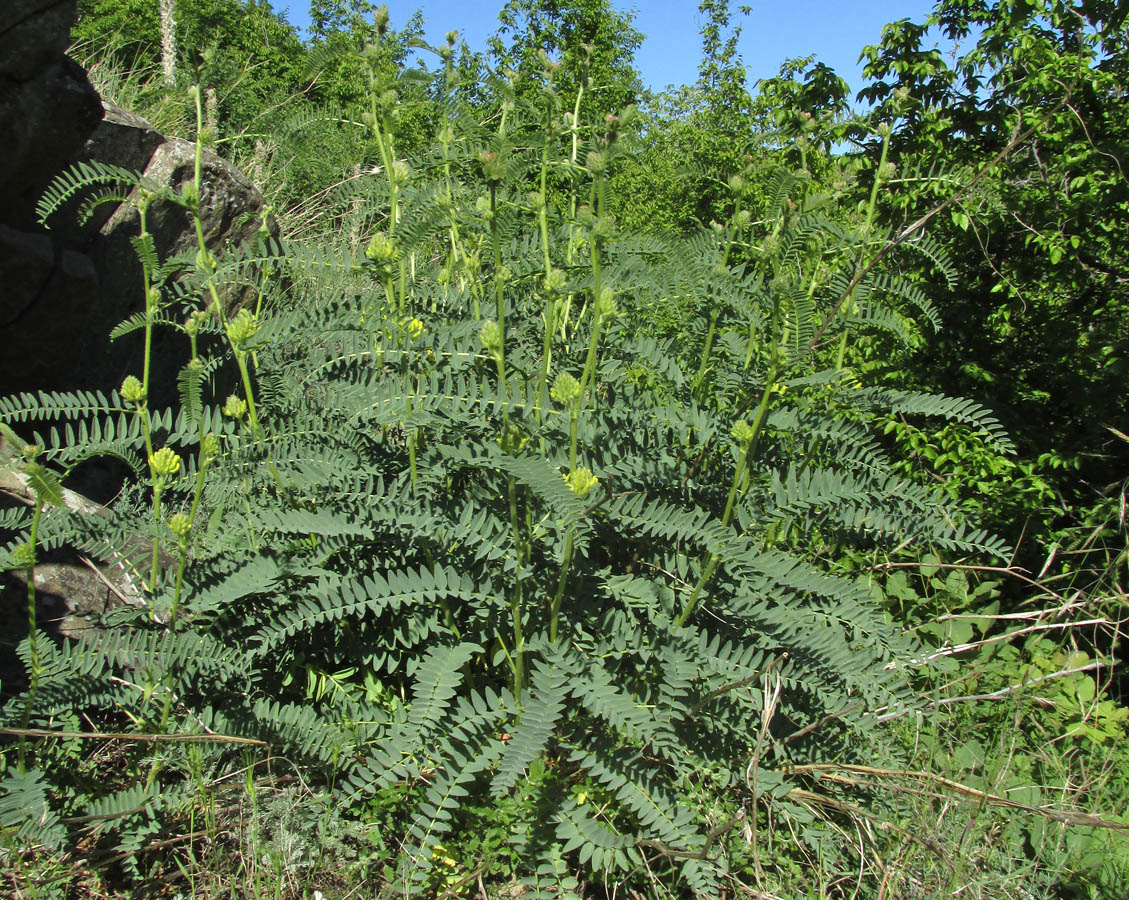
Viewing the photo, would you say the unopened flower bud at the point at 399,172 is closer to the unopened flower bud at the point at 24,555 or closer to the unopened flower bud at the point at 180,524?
the unopened flower bud at the point at 180,524

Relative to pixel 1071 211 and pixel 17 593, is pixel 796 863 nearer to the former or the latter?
pixel 17 593

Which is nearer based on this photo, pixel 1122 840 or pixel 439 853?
pixel 439 853

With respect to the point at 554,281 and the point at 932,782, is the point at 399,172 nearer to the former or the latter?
the point at 554,281

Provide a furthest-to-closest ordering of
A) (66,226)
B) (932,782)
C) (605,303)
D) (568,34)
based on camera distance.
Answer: (568,34) < (66,226) < (932,782) < (605,303)

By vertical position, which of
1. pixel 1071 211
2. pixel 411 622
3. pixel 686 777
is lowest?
pixel 686 777

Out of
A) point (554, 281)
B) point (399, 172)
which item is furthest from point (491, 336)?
point (399, 172)

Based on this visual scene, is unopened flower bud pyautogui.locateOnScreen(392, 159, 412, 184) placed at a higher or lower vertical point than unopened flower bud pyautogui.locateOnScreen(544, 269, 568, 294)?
higher

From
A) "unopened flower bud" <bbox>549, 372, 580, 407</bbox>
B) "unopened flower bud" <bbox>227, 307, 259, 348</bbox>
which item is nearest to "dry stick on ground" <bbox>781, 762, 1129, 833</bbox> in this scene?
"unopened flower bud" <bbox>549, 372, 580, 407</bbox>

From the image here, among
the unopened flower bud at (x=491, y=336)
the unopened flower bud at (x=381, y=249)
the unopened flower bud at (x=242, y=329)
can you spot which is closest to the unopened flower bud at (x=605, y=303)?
the unopened flower bud at (x=491, y=336)

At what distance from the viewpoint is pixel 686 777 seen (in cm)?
183

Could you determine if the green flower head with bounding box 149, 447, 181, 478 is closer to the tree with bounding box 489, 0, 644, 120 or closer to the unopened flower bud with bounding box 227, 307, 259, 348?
the unopened flower bud with bounding box 227, 307, 259, 348

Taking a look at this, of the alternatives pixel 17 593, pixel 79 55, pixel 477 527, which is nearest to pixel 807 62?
pixel 477 527

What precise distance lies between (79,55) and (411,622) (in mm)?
8946

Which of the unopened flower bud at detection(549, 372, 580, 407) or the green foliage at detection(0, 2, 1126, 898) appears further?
the green foliage at detection(0, 2, 1126, 898)
